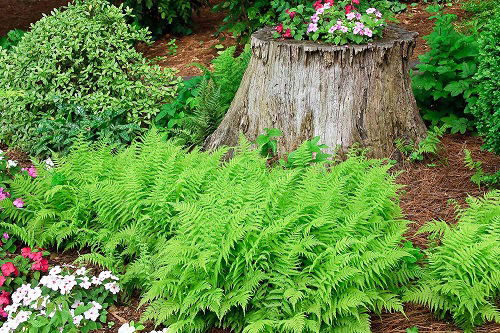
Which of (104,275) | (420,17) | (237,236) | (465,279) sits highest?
(420,17)

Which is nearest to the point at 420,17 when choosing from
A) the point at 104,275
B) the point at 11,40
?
the point at 11,40

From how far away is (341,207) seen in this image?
3305mm

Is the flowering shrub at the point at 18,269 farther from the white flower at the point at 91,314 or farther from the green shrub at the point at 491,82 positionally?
the green shrub at the point at 491,82

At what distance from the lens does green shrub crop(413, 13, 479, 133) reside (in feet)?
16.7

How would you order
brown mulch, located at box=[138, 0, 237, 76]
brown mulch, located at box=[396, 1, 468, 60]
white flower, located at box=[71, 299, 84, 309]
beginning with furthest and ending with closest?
brown mulch, located at box=[396, 1, 468, 60], brown mulch, located at box=[138, 0, 237, 76], white flower, located at box=[71, 299, 84, 309]

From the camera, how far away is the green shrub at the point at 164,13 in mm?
8469

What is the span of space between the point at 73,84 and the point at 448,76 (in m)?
3.42

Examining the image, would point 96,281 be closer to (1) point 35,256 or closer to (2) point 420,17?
(1) point 35,256

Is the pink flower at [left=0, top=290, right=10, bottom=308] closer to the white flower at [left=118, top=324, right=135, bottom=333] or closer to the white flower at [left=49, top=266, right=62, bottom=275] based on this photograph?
the white flower at [left=49, top=266, right=62, bottom=275]

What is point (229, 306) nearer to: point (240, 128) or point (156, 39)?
point (240, 128)

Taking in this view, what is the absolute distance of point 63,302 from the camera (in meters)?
3.24

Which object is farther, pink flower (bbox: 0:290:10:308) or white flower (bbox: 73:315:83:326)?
pink flower (bbox: 0:290:10:308)

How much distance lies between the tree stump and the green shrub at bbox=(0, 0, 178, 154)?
1309 millimetres

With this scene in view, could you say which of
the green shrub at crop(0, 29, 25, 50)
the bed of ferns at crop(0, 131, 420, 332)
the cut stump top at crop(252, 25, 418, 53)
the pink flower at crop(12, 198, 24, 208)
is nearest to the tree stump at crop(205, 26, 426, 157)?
the cut stump top at crop(252, 25, 418, 53)
